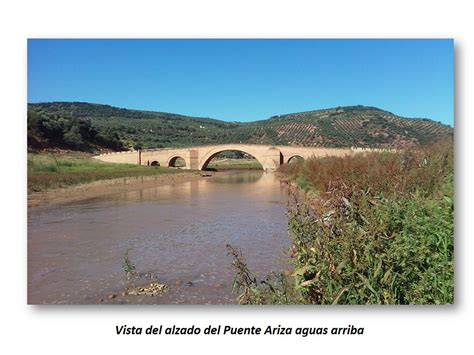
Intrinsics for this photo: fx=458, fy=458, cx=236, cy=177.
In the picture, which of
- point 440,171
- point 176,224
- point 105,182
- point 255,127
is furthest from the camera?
point 255,127

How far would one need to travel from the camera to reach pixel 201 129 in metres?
46.9

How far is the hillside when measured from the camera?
6256mm

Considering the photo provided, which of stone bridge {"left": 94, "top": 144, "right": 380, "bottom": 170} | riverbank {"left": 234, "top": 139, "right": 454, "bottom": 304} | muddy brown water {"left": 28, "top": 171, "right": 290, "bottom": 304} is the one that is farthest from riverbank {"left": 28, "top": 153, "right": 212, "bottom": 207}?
stone bridge {"left": 94, "top": 144, "right": 380, "bottom": 170}

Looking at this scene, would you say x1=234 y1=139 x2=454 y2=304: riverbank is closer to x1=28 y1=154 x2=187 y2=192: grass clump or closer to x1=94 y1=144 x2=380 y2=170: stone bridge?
x1=28 y1=154 x2=187 y2=192: grass clump

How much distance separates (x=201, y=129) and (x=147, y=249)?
4138 centimetres

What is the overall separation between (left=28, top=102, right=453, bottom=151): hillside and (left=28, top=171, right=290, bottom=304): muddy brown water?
1.35 meters

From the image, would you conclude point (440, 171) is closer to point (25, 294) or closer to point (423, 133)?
point (423, 133)

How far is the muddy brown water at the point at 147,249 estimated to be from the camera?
4.32 metres

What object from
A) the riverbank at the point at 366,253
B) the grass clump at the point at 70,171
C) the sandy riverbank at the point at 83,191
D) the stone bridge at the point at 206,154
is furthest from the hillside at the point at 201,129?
the riverbank at the point at 366,253
